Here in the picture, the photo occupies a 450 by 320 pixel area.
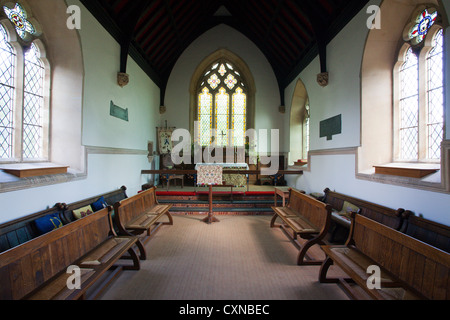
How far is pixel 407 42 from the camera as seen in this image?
145 inches

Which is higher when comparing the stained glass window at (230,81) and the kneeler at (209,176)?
the stained glass window at (230,81)

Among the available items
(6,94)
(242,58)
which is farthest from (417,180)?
(242,58)

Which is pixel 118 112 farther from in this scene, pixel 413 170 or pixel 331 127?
pixel 413 170

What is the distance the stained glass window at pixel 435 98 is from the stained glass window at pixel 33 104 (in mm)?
5838

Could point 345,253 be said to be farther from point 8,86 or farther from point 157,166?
point 157,166

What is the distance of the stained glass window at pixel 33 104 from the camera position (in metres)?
3.39

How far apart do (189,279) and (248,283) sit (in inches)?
25.9

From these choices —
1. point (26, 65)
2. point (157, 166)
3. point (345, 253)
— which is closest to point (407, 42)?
point (345, 253)

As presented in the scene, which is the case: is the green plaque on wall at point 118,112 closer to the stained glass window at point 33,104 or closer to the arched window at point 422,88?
the stained glass window at point 33,104

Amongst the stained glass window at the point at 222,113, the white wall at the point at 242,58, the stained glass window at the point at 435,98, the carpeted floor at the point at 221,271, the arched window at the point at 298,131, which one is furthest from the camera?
the stained glass window at the point at 222,113

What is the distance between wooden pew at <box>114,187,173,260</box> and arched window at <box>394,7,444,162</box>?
4220mm

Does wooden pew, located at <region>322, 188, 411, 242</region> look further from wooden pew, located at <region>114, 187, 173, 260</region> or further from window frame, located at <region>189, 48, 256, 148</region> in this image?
window frame, located at <region>189, 48, 256, 148</region>

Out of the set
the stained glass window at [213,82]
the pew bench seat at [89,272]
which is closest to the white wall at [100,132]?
the pew bench seat at [89,272]

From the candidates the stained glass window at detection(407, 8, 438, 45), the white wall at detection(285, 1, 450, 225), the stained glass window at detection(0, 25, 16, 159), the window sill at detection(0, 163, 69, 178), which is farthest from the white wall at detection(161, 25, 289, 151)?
the stained glass window at detection(0, 25, 16, 159)
